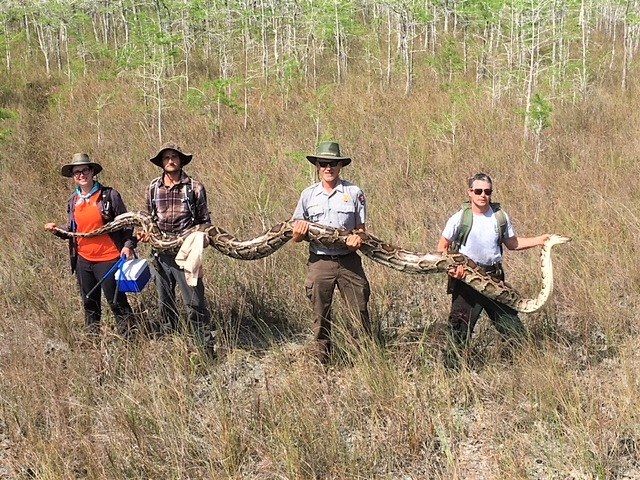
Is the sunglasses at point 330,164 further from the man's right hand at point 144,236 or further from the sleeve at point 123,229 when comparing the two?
the sleeve at point 123,229

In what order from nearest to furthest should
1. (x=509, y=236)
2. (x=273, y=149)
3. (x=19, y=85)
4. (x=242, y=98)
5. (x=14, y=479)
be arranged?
1. (x=14, y=479)
2. (x=509, y=236)
3. (x=273, y=149)
4. (x=242, y=98)
5. (x=19, y=85)

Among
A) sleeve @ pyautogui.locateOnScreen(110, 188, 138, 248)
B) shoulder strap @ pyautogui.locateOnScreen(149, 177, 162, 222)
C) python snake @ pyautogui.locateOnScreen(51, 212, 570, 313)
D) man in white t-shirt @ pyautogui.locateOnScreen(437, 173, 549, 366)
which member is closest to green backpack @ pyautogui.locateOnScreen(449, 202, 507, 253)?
man in white t-shirt @ pyautogui.locateOnScreen(437, 173, 549, 366)

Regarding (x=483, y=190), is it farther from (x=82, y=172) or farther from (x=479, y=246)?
(x=82, y=172)

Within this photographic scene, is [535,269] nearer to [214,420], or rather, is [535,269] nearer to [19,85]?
[214,420]

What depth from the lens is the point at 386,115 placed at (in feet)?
38.9

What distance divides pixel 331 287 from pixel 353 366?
642mm

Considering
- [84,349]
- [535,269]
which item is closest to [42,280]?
[84,349]

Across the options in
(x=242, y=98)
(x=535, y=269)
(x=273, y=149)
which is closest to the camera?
(x=535, y=269)

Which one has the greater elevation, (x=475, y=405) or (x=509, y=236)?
(x=509, y=236)

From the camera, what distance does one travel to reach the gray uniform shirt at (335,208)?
375 cm

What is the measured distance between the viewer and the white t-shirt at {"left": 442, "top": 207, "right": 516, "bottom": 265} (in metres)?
3.67

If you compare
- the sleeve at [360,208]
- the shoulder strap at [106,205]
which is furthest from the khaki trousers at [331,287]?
the shoulder strap at [106,205]

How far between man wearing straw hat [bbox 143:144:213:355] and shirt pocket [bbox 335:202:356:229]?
1202 mm

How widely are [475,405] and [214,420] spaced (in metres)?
1.76
